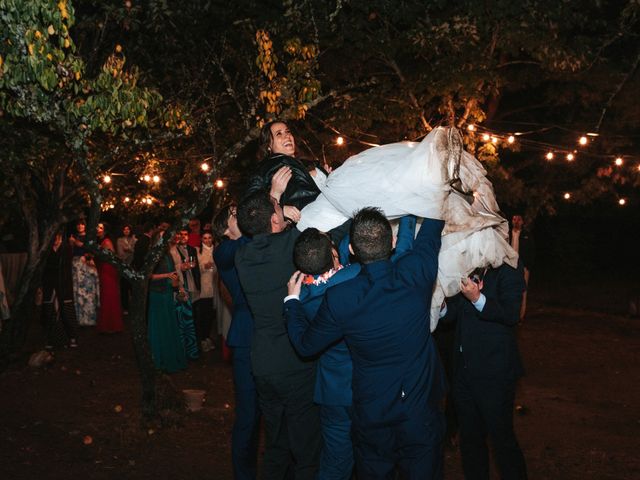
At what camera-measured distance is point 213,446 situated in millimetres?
7359

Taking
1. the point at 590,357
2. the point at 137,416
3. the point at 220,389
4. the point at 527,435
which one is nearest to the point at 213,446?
the point at 137,416

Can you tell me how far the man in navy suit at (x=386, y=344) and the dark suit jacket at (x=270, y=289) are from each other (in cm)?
61

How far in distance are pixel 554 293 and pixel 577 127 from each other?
561 cm

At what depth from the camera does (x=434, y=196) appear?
4.15m

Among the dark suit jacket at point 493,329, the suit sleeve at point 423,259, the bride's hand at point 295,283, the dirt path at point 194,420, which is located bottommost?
the dirt path at point 194,420

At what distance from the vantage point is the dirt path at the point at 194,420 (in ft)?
22.1

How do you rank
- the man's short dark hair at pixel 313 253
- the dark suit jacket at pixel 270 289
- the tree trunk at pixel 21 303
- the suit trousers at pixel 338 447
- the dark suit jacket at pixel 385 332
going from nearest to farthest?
the dark suit jacket at pixel 385 332 → the man's short dark hair at pixel 313 253 → the suit trousers at pixel 338 447 → the dark suit jacket at pixel 270 289 → the tree trunk at pixel 21 303

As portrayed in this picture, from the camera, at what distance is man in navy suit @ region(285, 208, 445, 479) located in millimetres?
4066

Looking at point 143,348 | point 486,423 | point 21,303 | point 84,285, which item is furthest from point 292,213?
point 84,285

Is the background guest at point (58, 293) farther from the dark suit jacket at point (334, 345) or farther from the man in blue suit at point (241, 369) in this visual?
the dark suit jacket at point (334, 345)

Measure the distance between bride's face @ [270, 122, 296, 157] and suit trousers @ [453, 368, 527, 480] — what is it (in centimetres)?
193

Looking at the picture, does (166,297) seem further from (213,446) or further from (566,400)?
(566,400)

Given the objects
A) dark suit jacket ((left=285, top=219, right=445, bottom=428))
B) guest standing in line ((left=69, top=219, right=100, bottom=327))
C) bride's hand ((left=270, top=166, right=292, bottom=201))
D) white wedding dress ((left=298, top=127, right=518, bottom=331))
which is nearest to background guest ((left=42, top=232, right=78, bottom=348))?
guest standing in line ((left=69, top=219, right=100, bottom=327))

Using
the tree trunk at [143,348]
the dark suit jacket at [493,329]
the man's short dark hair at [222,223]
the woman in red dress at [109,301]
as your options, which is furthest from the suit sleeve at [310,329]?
the woman in red dress at [109,301]
